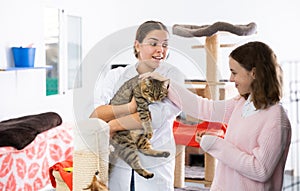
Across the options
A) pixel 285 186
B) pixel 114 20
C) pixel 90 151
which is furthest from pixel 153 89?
pixel 114 20

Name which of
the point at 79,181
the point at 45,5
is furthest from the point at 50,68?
the point at 79,181

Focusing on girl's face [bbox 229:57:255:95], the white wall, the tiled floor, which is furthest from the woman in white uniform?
the white wall

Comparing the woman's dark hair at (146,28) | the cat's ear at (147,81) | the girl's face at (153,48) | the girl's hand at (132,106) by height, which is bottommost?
the girl's hand at (132,106)

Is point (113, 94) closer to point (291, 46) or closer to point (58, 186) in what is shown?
point (58, 186)

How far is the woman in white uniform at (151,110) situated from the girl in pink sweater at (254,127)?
100mm

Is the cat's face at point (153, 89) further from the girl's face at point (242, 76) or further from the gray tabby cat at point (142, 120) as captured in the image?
the girl's face at point (242, 76)

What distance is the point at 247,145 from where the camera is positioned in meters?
1.50

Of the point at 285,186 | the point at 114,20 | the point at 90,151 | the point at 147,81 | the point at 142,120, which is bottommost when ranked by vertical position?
the point at 285,186

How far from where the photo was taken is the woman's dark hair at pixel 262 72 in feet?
4.83

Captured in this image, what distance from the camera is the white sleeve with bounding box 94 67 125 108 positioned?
1320mm

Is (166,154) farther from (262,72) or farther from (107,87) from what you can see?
(262,72)

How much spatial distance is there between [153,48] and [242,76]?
1.07 feet

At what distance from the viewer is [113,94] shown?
132cm

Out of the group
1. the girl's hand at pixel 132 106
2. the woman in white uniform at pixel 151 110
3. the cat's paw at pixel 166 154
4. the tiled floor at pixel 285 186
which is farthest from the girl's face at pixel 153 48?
the tiled floor at pixel 285 186
